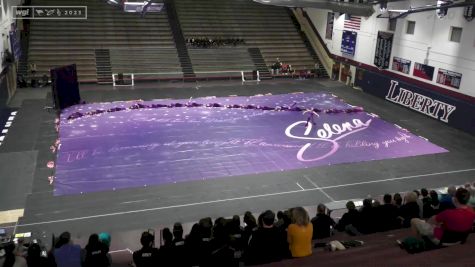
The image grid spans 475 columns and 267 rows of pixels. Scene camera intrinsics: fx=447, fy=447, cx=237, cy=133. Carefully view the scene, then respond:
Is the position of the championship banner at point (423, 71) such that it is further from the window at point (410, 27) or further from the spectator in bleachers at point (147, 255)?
the spectator in bleachers at point (147, 255)

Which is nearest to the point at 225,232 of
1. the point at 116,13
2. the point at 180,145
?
the point at 180,145

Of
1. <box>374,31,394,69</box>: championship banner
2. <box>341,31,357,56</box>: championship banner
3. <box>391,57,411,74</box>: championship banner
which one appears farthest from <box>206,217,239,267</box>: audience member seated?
<box>341,31,357,56</box>: championship banner

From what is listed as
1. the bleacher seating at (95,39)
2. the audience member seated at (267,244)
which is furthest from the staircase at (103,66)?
the audience member seated at (267,244)

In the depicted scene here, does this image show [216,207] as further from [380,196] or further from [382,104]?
[382,104]

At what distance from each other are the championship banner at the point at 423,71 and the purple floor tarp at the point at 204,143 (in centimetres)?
363

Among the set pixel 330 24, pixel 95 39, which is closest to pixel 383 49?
pixel 330 24

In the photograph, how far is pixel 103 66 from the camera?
2511 centimetres

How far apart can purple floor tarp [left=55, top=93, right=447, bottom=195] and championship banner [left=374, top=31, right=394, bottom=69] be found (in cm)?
458

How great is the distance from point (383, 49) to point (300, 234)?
63.8ft

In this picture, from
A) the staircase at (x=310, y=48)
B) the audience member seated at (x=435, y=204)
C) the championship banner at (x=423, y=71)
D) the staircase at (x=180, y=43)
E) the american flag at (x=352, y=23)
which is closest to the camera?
the audience member seated at (x=435, y=204)

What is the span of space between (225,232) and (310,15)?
26145 millimetres

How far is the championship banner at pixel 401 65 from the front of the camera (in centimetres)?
2162

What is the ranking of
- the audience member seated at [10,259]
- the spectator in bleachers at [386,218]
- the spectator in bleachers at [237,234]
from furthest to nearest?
1. the spectator in bleachers at [386,218]
2. the spectator in bleachers at [237,234]
3. the audience member seated at [10,259]

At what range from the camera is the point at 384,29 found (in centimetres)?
2311
